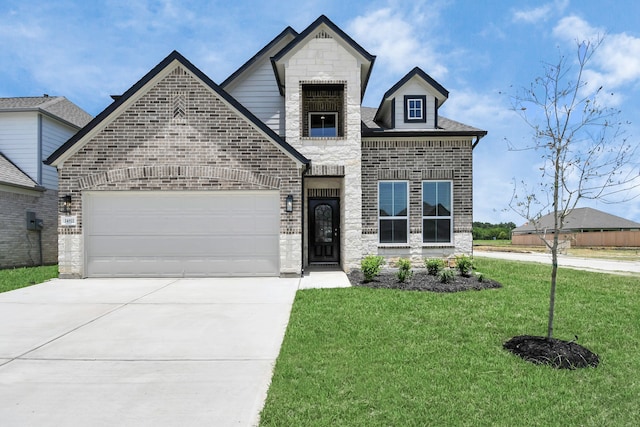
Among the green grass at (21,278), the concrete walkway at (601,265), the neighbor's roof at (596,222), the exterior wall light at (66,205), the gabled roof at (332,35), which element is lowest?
the concrete walkway at (601,265)

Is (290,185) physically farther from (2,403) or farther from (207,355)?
(2,403)

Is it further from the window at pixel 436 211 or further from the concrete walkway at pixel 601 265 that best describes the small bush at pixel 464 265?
the concrete walkway at pixel 601 265

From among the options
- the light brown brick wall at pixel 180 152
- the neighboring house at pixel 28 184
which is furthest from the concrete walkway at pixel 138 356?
the neighboring house at pixel 28 184

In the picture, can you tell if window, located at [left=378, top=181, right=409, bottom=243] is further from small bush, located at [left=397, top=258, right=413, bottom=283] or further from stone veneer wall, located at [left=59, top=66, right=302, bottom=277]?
stone veneer wall, located at [left=59, top=66, right=302, bottom=277]

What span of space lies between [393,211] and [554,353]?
25.8ft

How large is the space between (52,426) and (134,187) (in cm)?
850

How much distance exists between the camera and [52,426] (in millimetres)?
3119

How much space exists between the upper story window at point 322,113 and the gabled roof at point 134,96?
2145mm

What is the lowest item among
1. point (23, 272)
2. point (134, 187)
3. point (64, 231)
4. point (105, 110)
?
point (23, 272)

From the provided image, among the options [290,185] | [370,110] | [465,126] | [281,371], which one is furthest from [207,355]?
[370,110]

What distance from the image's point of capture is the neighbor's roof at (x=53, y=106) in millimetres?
16297

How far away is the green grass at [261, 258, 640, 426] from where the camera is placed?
3176mm

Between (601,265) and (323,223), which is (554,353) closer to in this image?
(323,223)

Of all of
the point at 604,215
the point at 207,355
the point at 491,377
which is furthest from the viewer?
the point at 604,215
